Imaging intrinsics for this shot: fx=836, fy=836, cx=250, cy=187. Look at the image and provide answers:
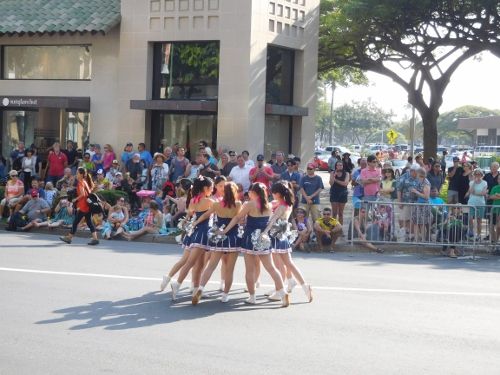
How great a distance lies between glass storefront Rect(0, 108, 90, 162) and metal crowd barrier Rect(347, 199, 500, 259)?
10.9 m

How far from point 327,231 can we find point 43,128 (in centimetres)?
1169

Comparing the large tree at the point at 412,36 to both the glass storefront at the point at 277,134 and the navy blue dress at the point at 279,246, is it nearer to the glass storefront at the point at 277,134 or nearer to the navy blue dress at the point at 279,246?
the glass storefront at the point at 277,134

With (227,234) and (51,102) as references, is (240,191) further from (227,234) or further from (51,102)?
(51,102)

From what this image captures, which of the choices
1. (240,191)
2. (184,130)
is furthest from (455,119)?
(240,191)

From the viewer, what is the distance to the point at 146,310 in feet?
34.8

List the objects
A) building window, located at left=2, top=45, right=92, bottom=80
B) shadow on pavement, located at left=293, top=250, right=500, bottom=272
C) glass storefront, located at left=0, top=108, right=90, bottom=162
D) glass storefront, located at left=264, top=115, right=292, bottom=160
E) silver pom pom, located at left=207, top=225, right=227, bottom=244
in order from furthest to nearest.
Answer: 1. glass storefront, located at left=0, top=108, right=90, bottom=162
2. building window, located at left=2, top=45, right=92, bottom=80
3. glass storefront, located at left=264, top=115, right=292, bottom=160
4. shadow on pavement, located at left=293, top=250, right=500, bottom=272
5. silver pom pom, located at left=207, top=225, right=227, bottom=244

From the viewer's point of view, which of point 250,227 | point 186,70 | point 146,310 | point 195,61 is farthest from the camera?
point 186,70

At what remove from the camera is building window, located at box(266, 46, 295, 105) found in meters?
23.8

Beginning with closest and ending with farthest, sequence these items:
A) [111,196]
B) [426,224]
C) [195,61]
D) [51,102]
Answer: [426,224]
[111,196]
[195,61]
[51,102]

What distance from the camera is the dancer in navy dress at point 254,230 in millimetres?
11281

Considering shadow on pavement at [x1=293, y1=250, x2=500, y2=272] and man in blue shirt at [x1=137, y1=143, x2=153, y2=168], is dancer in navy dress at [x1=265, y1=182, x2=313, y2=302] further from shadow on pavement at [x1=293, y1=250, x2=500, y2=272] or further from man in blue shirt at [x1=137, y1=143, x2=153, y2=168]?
man in blue shirt at [x1=137, y1=143, x2=153, y2=168]

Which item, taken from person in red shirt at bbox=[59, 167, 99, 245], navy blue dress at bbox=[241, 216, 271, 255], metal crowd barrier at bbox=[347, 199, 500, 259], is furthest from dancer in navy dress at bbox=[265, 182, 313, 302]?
person in red shirt at bbox=[59, 167, 99, 245]

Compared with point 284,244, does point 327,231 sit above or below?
below

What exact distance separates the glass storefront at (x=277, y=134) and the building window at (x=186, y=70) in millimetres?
2109
